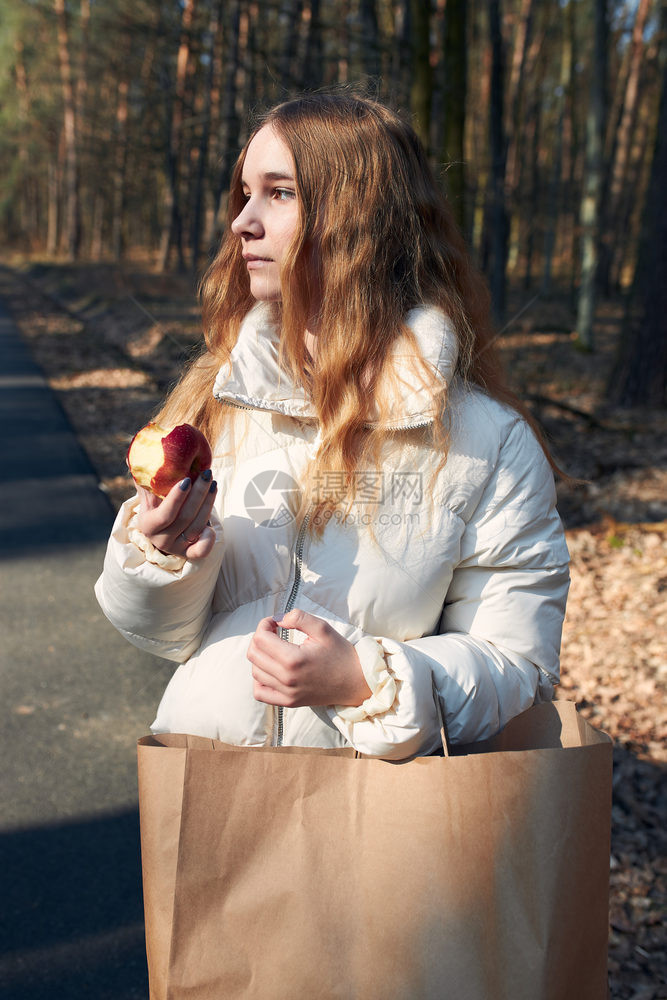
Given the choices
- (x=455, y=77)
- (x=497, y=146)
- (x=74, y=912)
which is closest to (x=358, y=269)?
(x=74, y=912)

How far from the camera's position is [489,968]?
47.0 inches

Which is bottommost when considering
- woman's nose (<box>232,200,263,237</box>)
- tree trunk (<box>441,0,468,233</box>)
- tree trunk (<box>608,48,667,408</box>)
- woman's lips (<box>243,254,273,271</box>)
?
tree trunk (<box>608,48,667,408</box>)

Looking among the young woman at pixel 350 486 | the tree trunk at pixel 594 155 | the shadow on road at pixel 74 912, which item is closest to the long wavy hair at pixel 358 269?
the young woman at pixel 350 486

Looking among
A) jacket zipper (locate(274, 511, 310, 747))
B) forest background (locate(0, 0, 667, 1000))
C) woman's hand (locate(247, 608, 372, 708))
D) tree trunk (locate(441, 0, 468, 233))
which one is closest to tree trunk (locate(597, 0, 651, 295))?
forest background (locate(0, 0, 667, 1000))

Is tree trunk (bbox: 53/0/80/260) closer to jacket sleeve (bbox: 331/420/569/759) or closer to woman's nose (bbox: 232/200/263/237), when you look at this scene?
woman's nose (bbox: 232/200/263/237)

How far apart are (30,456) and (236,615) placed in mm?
6867

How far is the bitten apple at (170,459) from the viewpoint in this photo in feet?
4.66

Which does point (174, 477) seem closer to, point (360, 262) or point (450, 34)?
point (360, 262)

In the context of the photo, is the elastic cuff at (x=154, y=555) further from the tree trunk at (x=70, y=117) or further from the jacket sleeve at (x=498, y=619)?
the tree trunk at (x=70, y=117)

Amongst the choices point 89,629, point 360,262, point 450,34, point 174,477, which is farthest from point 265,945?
point 450,34

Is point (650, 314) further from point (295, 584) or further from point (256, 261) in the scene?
point (295, 584)

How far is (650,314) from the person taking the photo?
344 inches

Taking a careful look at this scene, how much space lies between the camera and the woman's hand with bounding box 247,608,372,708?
1.34 meters

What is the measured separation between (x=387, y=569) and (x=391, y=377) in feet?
1.22
